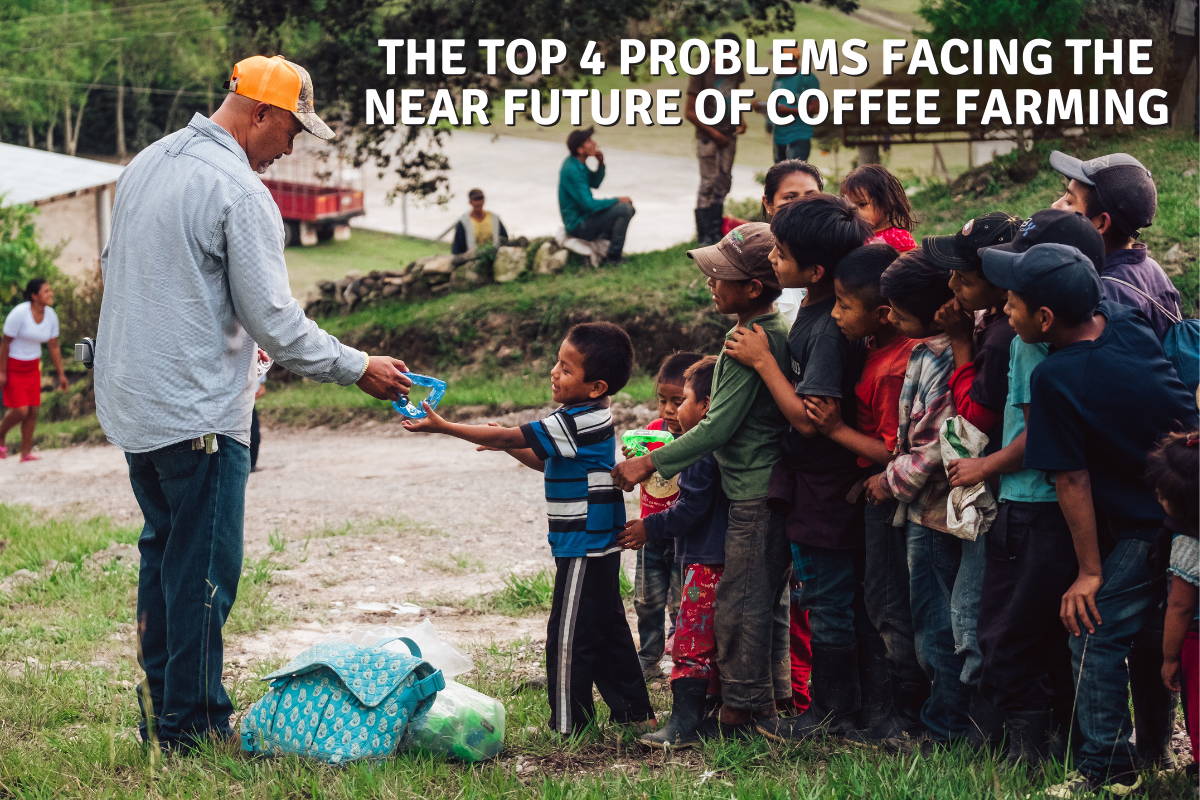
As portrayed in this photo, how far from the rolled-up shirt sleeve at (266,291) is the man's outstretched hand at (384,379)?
0.45 ft

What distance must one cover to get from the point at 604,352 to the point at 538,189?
107ft

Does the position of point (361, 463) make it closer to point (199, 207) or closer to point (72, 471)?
point (72, 471)

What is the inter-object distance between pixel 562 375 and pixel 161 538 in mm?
1357

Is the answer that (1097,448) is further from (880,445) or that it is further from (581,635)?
(581,635)

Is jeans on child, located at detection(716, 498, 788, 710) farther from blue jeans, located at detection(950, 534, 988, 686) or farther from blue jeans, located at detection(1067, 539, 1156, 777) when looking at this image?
blue jeans, located at detection(1067, 539, 1156, 777)

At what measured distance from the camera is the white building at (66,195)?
76.5 ft

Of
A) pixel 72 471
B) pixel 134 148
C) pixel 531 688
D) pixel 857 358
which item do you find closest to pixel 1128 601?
pixel 857 358

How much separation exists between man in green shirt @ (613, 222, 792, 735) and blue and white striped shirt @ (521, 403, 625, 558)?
0.09 meters

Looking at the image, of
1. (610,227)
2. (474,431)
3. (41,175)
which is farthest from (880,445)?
(41,175)

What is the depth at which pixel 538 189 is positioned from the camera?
120ft

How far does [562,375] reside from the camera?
14.3 ft

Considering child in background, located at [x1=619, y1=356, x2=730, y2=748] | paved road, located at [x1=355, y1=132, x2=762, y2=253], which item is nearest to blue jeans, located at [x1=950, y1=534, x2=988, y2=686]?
child in background, located at [x1=619, y1=356, x2=730, y2=748]

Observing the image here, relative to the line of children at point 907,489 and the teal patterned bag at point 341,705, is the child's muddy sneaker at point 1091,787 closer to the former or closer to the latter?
the line of children at point 907,489

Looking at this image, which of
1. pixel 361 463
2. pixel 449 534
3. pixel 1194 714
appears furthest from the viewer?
pixel 361 463
